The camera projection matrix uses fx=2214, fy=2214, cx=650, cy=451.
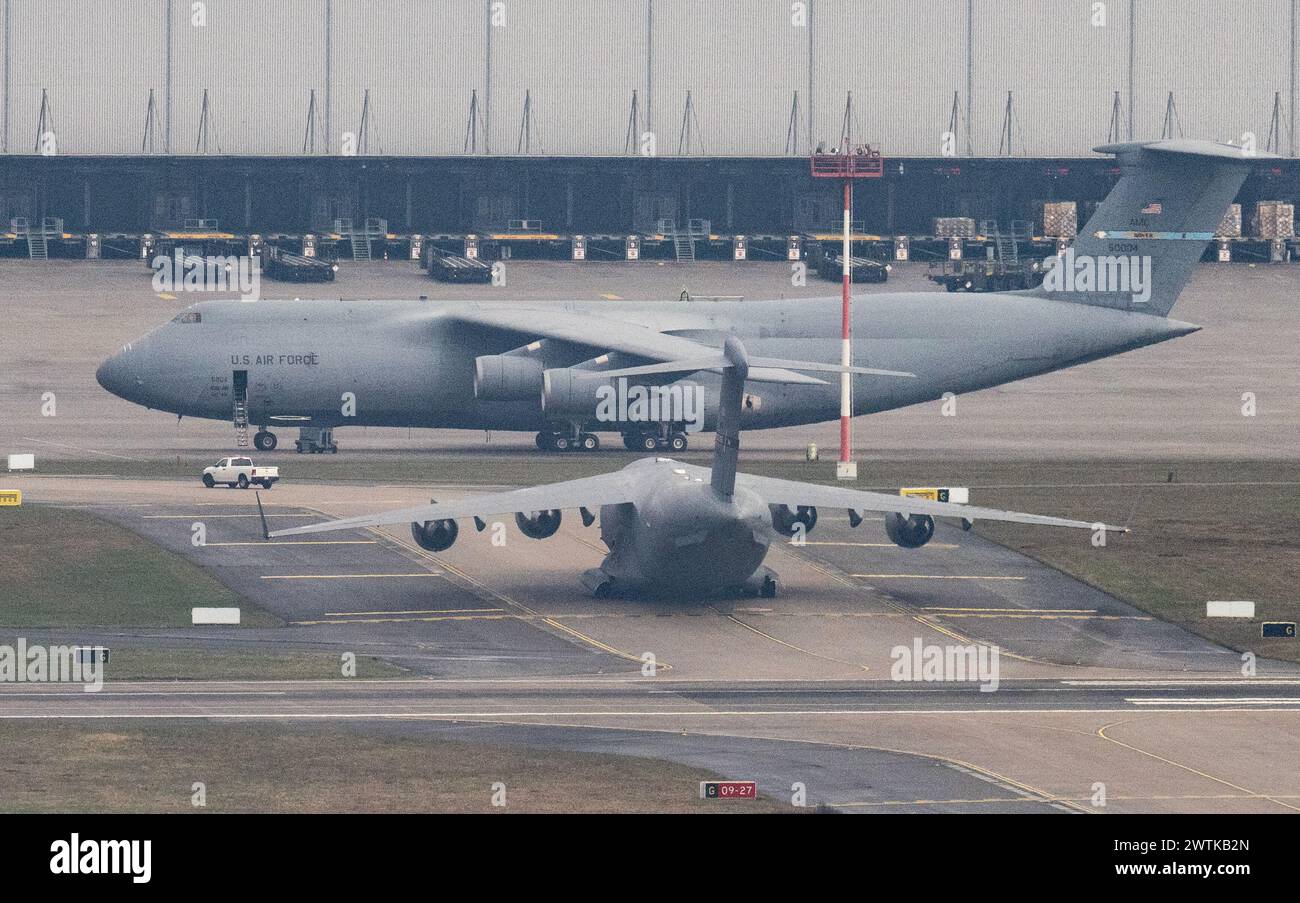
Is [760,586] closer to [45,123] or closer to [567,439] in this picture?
[567,439]

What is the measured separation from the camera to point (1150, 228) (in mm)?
75750

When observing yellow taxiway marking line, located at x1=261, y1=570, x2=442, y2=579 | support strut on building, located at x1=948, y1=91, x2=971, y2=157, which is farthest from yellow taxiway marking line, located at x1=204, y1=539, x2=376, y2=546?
support strut on building, located at x1=948, y1=91, x2=971, y2=157

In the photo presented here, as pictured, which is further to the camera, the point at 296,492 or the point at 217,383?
the point at 217,383

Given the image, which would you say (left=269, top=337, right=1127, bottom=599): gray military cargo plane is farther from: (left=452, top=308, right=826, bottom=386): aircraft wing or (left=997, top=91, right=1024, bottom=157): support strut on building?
(left=997, top=91, right=1024, bottom=157): support strut on building

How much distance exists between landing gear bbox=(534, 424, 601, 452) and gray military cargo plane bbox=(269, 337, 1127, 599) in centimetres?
2323

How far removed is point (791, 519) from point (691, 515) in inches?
198

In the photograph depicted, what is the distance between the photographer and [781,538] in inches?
2290

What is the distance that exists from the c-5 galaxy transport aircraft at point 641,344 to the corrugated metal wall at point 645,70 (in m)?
35.5

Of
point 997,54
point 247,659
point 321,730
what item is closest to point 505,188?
point 997,54

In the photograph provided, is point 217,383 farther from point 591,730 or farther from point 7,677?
point 591,730

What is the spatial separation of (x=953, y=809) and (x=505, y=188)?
86730 mm

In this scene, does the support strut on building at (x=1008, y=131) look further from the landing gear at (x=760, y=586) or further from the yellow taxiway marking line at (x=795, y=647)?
the yellow taxiway marking line at (x=795, y=647)

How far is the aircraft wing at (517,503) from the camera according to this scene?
47906 mm

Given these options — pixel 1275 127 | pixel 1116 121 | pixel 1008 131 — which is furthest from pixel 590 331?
pixel 1275 127
